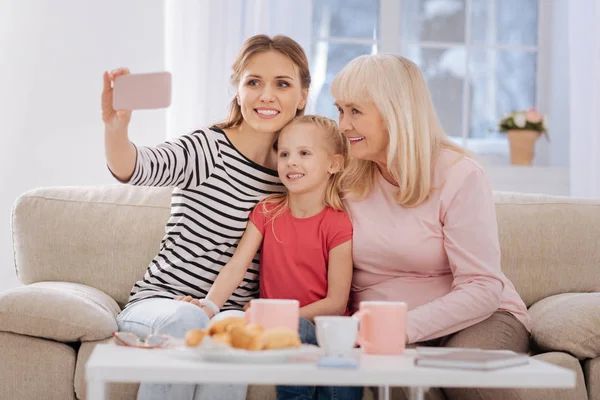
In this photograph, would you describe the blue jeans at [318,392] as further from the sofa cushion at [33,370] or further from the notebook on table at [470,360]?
the sofa cushion at [33,370]

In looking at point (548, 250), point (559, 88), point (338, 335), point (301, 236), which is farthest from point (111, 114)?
point (559, 88)

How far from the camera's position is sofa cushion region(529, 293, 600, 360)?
6.74 ft

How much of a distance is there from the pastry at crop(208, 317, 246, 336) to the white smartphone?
1.52 ft

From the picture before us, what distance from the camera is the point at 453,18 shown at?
4117mm

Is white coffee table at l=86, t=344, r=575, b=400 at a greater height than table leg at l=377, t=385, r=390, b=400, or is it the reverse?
white coffee table at l=86, t=344, r=575, b=400

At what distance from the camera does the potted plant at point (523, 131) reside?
3.84 m

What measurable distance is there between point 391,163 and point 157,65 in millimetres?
1760

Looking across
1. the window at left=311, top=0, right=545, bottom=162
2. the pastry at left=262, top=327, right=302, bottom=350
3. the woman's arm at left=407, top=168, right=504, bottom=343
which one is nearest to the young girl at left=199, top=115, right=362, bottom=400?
the woman's arm at left=407, top=168, right=504, bottom=343

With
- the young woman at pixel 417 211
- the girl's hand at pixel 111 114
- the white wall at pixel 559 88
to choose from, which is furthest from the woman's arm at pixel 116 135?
the white wall at pixel 559 88

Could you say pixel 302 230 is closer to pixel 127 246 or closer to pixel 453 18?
pixel 127 246

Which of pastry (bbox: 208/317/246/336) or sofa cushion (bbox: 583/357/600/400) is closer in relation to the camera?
pastry (bbox: 208/317/246/336)

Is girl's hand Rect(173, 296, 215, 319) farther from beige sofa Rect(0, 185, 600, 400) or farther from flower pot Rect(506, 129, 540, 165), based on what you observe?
flower pot Rect(506, 129, 540, 165)

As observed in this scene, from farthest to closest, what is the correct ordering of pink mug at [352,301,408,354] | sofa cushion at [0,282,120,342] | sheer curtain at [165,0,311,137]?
1. sheer curtain at [165,0,311,137]
2. sofa cushion at [0,282,120,342]
3. pink mug at [352,301,408,354]

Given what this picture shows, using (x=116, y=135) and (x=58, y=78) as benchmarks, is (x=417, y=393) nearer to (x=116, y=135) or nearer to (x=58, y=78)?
(x=116, y=135)
